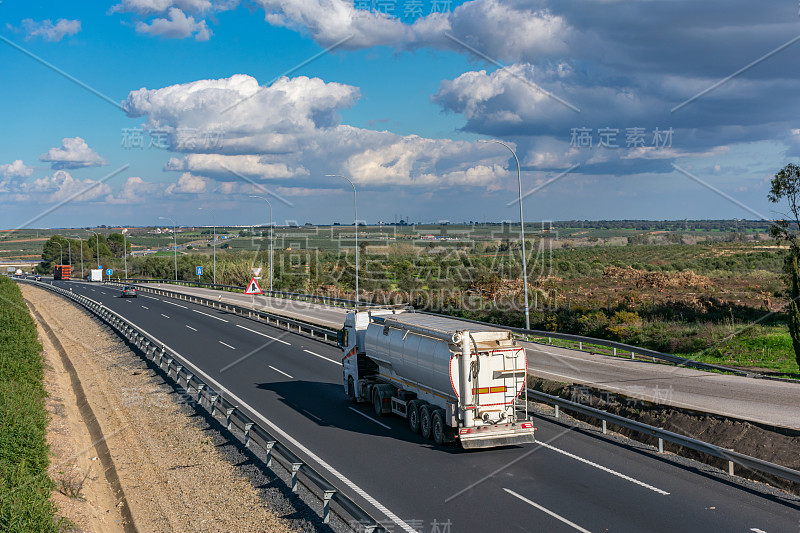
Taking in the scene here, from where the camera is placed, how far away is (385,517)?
35.7ft

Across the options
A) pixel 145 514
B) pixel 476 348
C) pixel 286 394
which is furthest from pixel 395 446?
pixel 286 394

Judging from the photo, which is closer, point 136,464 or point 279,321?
point 136,464

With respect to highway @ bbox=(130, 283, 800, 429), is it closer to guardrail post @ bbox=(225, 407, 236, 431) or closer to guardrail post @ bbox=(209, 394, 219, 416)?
guardrail post @ bbox=(225, 407, 236, 431)

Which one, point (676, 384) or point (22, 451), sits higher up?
point (22, 451)

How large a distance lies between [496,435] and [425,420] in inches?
80.5

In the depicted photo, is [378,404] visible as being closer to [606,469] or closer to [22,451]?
[606,469]

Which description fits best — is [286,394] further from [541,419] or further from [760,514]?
[760,514]

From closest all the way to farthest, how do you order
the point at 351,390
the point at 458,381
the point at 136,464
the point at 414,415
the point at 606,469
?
the point at 606,469
the point at 458,381
the point at 136,464
the point at 414,415
the point at 351,390

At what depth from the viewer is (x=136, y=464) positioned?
16.0m

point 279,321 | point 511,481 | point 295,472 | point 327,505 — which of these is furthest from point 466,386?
point 279,321

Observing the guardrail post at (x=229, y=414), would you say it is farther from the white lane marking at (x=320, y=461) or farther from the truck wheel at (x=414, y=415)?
the truck wheel at (x=414, y=415)

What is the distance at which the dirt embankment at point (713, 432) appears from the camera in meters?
13.8

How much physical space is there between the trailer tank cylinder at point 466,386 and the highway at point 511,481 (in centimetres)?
95

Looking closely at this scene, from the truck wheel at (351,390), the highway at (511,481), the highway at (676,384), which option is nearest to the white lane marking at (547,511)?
the highway at (511,481)
